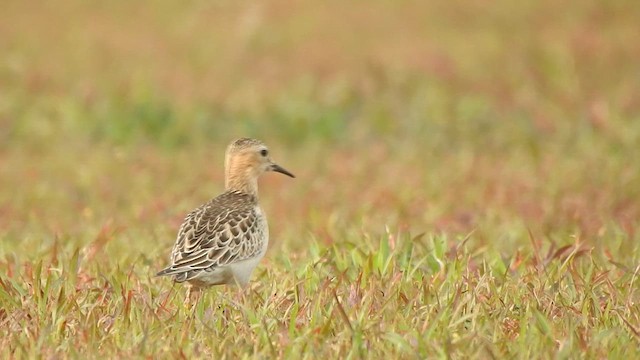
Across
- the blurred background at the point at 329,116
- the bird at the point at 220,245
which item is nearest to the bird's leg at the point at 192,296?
the bird at the point at 220,245

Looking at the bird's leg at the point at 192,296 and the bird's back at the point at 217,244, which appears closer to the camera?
the bird's leg at the point at 192,296

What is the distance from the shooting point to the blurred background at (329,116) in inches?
392

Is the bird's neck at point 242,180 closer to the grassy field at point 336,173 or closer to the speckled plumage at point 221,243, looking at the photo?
the speckled plumage at point 221,243

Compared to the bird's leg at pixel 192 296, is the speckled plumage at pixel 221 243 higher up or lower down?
higher up

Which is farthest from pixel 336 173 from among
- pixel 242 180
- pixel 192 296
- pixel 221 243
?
pixel 192 296

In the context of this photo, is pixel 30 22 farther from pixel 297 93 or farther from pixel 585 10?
pixel 585 10

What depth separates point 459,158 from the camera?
1227 cm

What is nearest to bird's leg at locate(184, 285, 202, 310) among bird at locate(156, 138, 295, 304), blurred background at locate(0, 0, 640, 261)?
bird at locate(156, 138, 295, 304)

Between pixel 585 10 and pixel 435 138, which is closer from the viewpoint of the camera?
pixel 435 138

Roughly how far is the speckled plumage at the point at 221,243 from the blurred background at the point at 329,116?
70 centimetres

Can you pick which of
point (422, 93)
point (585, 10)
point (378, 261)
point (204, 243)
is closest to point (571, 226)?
point (378, 261)

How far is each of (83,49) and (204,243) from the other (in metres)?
9.58

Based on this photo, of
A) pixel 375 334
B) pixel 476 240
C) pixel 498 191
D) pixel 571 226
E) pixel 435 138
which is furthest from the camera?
pixel 435 138

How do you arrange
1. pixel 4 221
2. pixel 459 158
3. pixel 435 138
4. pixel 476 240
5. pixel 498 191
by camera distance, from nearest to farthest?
pixel 476 240 < pixel 4 221 < pixel 498 191 < pixel 459 158 < pixel 435 138
